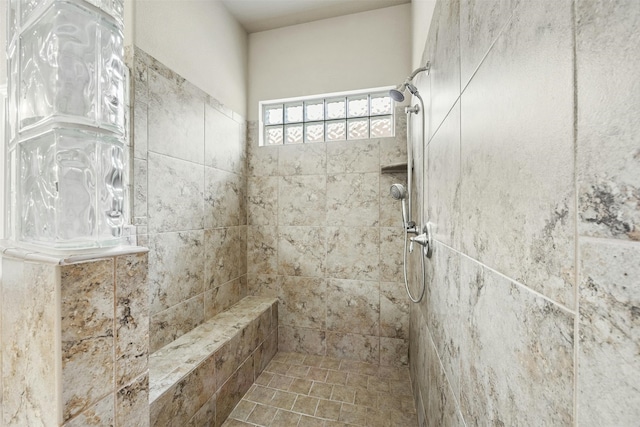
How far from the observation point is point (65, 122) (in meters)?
0.49

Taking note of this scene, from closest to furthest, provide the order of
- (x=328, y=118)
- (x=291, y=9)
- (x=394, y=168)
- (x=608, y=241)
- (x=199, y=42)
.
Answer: (x=608, y=241) < (x=199, y=42) < (x=394, y=168) < (x=291, y=9) < (x=328, y=118)

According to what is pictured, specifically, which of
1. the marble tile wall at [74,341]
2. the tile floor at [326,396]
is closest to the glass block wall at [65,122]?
the marble tile wall at [74,341]

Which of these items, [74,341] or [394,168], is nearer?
[74,341]

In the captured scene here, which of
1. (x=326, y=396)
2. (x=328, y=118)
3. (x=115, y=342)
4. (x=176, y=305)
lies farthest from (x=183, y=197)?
(x=326, y=396)

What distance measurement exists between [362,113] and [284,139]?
777mm

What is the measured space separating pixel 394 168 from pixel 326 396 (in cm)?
170

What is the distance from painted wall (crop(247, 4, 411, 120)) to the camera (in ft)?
6.94

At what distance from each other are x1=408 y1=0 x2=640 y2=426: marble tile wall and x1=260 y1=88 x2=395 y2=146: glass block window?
1496 millimetres

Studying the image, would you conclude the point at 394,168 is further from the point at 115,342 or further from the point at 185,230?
the point at 115,342

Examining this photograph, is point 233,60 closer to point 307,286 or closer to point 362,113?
point 362,113

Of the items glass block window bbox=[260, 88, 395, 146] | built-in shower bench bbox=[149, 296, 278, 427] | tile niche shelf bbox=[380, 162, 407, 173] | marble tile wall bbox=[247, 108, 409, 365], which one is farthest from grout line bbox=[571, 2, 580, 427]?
glass block window bbox=[260, 88, 395, 146]

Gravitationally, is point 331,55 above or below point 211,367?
above

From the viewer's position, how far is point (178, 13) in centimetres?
166

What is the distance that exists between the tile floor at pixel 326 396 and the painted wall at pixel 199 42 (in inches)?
88.0
